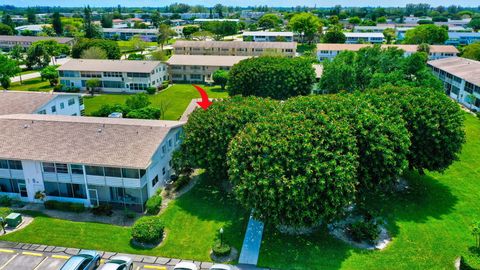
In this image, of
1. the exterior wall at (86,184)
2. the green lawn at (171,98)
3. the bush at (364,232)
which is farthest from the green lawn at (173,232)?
the green lawn at (171,98)

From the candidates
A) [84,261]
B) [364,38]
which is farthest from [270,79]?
[364,38]

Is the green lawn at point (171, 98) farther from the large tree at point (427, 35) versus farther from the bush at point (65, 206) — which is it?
the large tree at point (427, 35)

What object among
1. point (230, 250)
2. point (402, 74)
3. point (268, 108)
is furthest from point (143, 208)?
point (402, 74)

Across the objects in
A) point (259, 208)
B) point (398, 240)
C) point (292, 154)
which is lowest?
point (398, 240)

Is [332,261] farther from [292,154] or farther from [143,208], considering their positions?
[143,208]

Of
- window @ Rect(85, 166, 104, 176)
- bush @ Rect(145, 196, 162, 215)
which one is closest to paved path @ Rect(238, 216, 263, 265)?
bush @ Rect(145, 196, 162, 215)

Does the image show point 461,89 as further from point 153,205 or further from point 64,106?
point 64,106

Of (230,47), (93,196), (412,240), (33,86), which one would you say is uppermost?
(230,47)
